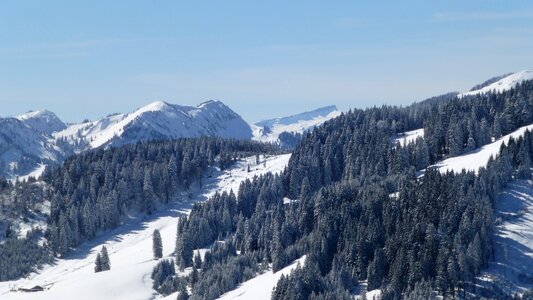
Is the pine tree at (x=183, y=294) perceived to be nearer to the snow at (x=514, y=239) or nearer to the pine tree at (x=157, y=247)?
the pine tree at (x=157, y=247)

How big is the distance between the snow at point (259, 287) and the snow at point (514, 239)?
35.6 metres

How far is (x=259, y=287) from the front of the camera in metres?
137

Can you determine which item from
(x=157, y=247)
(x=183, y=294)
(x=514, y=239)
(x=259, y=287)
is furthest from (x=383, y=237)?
(x=157, y=247)

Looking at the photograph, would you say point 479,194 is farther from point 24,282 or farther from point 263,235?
point 24,282

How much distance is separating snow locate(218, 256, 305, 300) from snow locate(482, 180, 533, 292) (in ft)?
117

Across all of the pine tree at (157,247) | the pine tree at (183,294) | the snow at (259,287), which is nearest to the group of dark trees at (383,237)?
the pine tree at (183,294)

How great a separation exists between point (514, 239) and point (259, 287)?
48.6 m

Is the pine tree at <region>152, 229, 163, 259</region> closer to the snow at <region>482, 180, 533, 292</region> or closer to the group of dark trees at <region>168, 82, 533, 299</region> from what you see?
the group of dark trees at <region>168, 82, 533, 299</region>

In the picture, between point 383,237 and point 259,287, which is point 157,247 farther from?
point 383,237

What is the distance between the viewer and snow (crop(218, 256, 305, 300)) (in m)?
132

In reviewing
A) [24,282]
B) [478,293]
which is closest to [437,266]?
[478,293]

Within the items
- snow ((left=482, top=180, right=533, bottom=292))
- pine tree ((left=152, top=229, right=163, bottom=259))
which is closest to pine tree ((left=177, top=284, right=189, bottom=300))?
pine tree ((left=152, top=229, right=163, bottom=259))

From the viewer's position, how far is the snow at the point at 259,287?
434 ft

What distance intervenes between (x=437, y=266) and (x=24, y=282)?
114910 mm
